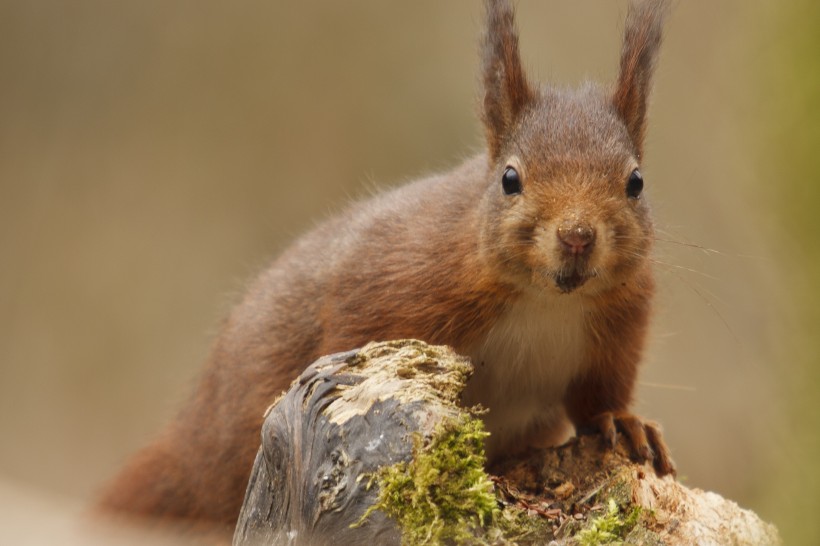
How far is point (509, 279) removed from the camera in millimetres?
2512

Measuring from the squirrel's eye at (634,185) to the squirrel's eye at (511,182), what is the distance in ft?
0.98

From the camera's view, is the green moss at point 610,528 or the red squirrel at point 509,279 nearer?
the green moss at point 610,528

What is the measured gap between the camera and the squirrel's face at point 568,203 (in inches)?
91.0

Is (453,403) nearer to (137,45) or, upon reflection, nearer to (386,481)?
(386,481)

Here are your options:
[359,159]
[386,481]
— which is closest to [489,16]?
[386,481]

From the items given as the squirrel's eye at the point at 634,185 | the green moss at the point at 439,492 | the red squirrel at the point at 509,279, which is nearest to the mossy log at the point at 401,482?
the green moss at the point at 439,492

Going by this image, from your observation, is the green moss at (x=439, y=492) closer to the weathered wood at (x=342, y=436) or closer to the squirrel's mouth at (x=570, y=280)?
the weathered wood at (x=342, y=436)

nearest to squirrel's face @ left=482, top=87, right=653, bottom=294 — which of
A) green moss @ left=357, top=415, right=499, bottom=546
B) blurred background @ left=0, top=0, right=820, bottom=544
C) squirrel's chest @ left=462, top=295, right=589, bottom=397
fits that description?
squirrel's chest @ left=462, top=295, right=589, bottom=397

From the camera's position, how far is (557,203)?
7.72 ft

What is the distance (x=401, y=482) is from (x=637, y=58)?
161 cm

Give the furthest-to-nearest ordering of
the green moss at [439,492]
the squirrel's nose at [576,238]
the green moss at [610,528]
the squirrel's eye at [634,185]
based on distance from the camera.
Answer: the squirrel's eye at [634,185] → the squirrel's nose at [576,238] → the green moss at [610,528] → the green moss at [439,492]

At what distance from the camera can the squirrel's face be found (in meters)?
2.31

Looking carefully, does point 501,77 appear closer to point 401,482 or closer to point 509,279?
point 509,279

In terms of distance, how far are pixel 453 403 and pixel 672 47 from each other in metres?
4.66
